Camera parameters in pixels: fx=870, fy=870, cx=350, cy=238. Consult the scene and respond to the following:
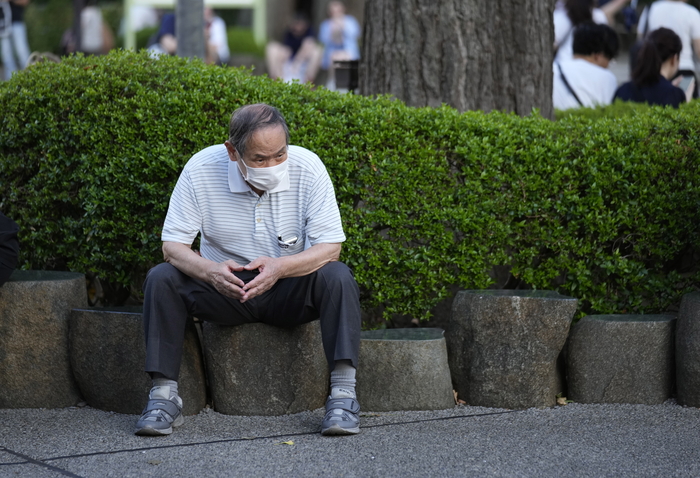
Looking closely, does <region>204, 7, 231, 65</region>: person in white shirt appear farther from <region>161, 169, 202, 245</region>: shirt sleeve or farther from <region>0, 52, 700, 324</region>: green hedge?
<region>161, 169, 202, 245</region>: shirt sleeve

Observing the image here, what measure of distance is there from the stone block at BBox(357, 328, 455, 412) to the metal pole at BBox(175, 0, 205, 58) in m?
2.76

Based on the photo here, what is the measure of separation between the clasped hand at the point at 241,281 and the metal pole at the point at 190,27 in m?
2.57

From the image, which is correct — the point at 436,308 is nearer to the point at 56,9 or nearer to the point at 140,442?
the point at 140,442

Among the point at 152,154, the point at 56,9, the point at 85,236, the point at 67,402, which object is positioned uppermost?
the point at 56,9

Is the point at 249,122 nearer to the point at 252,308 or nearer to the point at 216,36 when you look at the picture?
the point at 252,308

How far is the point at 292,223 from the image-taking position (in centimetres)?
401

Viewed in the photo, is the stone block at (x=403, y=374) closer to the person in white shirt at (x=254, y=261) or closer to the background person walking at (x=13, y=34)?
the person in white shirt at (x=254, y=261)

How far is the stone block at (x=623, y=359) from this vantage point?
13.9ft

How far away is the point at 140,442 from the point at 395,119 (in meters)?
2.01

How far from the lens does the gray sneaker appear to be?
375cm

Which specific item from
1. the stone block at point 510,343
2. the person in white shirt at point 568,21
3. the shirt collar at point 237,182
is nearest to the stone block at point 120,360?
the shirt collar at point 237,182

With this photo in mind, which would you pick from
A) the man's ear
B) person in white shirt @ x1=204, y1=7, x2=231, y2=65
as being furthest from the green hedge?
person in white shirt @ x1=204, y1=7, x2=231, y2=65

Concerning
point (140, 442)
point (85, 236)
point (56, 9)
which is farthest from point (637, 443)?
point (56, 9)

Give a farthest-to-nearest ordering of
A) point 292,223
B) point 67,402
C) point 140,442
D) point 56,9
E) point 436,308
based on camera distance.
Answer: point 56,9 → point 436,308 → point 67,402 → point 292,223 → point 140,442
